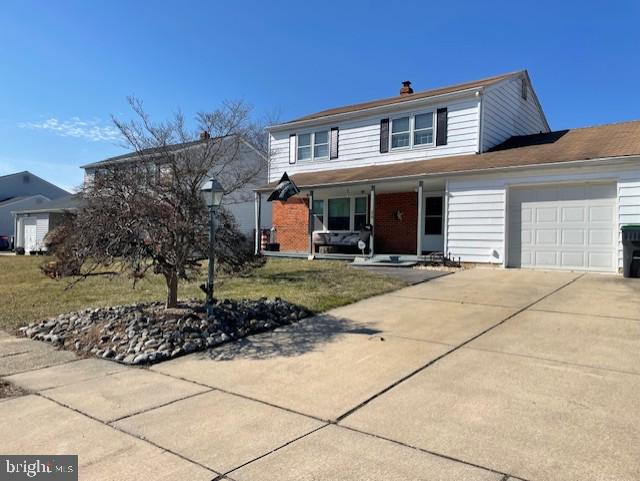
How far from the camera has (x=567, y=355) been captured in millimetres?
5023

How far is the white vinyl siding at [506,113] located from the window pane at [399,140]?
9.22 ft

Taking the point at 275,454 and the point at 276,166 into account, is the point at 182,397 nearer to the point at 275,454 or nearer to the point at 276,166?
the point at 275,454

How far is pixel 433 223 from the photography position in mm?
16172

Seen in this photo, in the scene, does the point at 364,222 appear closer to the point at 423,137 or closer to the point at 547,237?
the point at 423,137

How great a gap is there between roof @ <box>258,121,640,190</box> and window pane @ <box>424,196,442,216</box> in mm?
1387

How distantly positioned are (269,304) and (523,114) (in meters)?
14.4

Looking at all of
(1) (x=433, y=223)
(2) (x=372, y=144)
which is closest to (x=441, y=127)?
(2) (x=372, y=144)

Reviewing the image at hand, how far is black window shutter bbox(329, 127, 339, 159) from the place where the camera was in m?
18.6

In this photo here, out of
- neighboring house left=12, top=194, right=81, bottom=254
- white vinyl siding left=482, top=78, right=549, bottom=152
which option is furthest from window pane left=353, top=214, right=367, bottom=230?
neighboring house left=12, top=194, right=81, bottom=254

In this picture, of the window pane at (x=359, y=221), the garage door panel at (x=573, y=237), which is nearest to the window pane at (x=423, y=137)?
the window pane at (x=359, y=221)

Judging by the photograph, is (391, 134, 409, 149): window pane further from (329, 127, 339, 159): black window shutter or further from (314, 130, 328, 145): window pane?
(314, 130, 328, 145): window pane

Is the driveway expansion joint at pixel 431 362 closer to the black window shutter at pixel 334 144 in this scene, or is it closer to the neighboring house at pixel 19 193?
the black window shutter at pixel 334 144

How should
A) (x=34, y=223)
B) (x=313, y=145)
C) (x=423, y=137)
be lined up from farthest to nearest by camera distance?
(x=34, y=223), (x=313, y=145), (x=423, y=137)

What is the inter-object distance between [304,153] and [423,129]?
547cm
